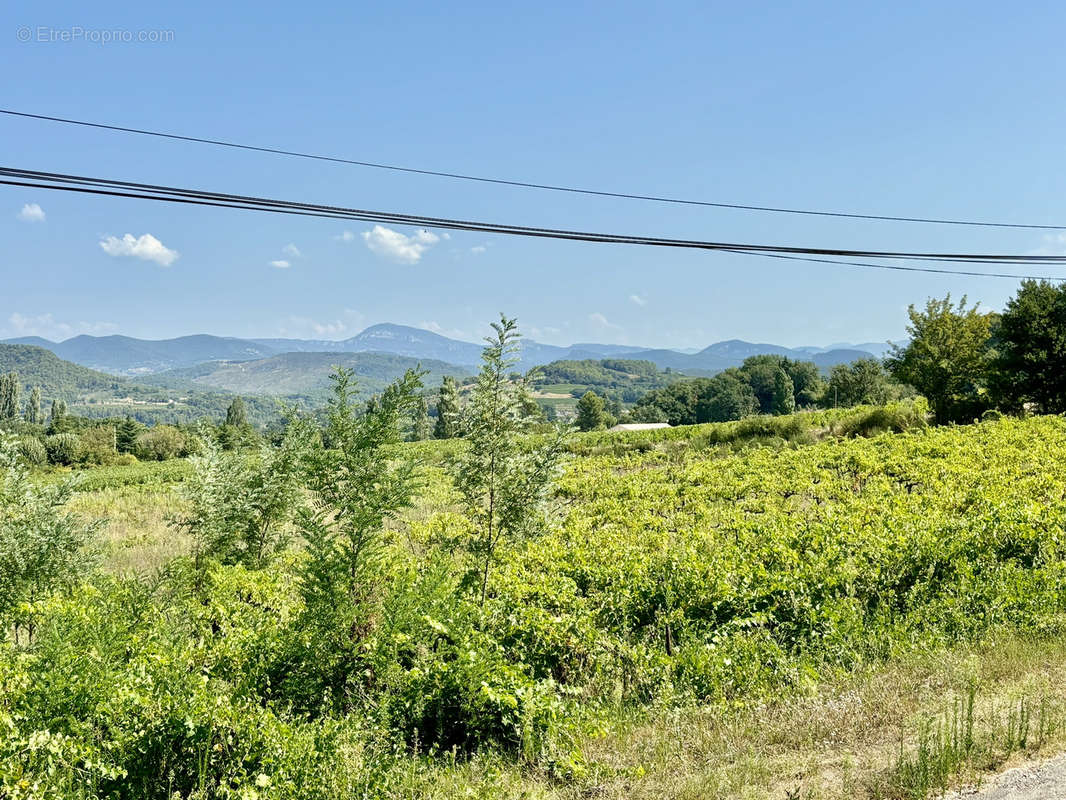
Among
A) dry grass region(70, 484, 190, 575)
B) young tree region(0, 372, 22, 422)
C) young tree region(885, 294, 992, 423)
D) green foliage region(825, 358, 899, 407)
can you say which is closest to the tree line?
young tree region(885, 294, 992, 423)

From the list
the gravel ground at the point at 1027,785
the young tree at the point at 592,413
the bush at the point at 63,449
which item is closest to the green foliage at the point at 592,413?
the young tree at the point at 592,413

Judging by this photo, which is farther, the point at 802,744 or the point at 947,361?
the point at 947,361

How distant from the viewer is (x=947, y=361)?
35031mm

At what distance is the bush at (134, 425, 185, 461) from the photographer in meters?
69.4

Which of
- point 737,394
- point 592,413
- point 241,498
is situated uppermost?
point 737,394

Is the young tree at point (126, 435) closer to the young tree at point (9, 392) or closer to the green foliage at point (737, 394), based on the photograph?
the young tree at point (9, 392)

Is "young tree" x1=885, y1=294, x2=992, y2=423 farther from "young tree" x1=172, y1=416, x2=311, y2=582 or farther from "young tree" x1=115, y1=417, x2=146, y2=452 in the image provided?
"young tree" x1=115, y1=417, x2=146, y2=452

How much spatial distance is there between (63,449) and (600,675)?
71.0m

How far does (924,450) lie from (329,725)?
20.8 meters

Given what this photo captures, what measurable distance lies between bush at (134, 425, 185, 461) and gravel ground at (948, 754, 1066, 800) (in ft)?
253

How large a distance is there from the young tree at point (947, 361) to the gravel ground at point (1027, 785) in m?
33.1

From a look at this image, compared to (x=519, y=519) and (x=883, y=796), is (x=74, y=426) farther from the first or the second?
(x=883, y=796)

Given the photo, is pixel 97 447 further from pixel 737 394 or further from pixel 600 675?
pixel 737 394

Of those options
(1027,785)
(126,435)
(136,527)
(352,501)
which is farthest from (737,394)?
(1027,785)
